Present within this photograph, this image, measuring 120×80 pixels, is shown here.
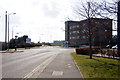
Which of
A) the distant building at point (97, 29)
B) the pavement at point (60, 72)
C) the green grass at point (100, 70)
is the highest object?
the distant building at point (97, 29)

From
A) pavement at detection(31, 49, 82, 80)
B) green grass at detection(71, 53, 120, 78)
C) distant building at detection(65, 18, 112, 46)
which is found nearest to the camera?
green grass at detection(71, 53, 120, 78)

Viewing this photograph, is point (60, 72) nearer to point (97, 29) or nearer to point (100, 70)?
point (100, 70)

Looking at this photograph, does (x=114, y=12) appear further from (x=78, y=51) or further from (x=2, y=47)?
(x=2, y=47)

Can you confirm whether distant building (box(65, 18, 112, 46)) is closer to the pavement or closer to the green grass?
the green grass

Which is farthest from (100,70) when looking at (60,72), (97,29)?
(97,29)

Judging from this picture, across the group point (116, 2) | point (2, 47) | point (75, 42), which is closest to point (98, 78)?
point (116, 2)

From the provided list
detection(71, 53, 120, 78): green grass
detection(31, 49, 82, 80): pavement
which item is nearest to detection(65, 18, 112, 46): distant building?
detection(71, 53, 120, 78): green grass

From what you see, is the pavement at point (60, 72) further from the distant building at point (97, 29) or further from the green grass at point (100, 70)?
the distant building at point (97, 29)

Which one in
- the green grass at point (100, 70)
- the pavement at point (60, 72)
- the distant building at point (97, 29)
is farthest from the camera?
the distant building at point (97, 29)

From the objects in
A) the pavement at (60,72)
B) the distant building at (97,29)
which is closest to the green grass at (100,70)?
the pavement at (60,72)

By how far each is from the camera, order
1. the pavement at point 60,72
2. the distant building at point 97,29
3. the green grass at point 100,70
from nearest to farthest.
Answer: the green grass at point 100,70
the pavement at point 60,72
the distant building at point 97,29

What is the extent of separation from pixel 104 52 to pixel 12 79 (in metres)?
19.3

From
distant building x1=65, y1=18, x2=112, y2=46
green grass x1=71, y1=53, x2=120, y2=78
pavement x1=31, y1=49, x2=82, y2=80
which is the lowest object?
pavement x1=31, y1=49, x2=82, y2=80

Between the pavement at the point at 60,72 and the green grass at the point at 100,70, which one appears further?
the pavement at the point at 60,72
